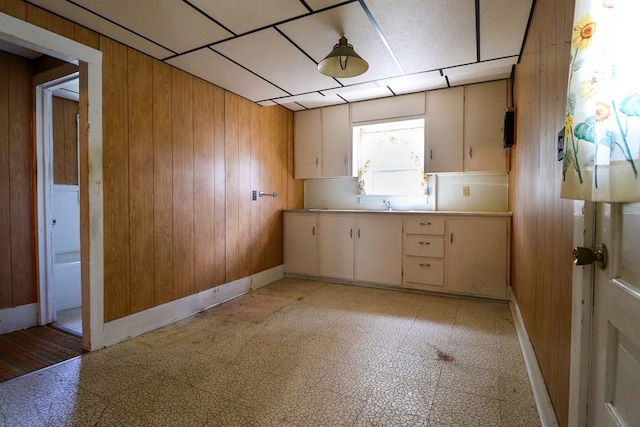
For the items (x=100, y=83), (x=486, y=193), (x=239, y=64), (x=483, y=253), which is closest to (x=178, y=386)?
(x=100, y=83)

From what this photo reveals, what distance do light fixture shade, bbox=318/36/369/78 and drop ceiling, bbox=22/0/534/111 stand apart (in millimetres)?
204

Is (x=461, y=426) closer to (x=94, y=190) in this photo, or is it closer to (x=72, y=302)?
(x=94, y=190)

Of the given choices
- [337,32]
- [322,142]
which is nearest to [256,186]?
[322,142]

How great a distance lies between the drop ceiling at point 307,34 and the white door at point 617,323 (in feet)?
5.73

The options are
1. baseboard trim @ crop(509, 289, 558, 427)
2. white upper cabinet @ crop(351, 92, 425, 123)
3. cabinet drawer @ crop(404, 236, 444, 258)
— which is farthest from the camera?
white upper cabinet @ crop(351, 92, 425, 123)

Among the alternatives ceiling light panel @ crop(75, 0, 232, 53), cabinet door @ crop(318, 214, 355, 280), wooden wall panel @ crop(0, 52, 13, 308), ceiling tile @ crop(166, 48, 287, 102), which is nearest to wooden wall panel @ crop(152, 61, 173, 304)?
ceiling tile @ crop(166, 48, 287, 102)

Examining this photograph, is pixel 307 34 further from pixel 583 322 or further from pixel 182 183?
pixel 583 322

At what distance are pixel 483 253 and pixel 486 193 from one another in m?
0.80

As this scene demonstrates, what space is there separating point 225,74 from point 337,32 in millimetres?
1261

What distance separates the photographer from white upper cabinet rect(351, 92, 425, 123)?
11.9ft

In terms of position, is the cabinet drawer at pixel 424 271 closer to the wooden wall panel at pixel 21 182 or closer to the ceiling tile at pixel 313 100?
the ceiling tile at pixel 313 100

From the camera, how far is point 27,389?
1.73 meters

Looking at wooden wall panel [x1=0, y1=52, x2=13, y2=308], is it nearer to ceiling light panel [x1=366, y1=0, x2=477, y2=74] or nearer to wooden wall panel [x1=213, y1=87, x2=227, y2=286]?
wooden wall panel [x1=213, y1=87, x2=227, y2=286]

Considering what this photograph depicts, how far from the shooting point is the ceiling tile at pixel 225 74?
257cm
